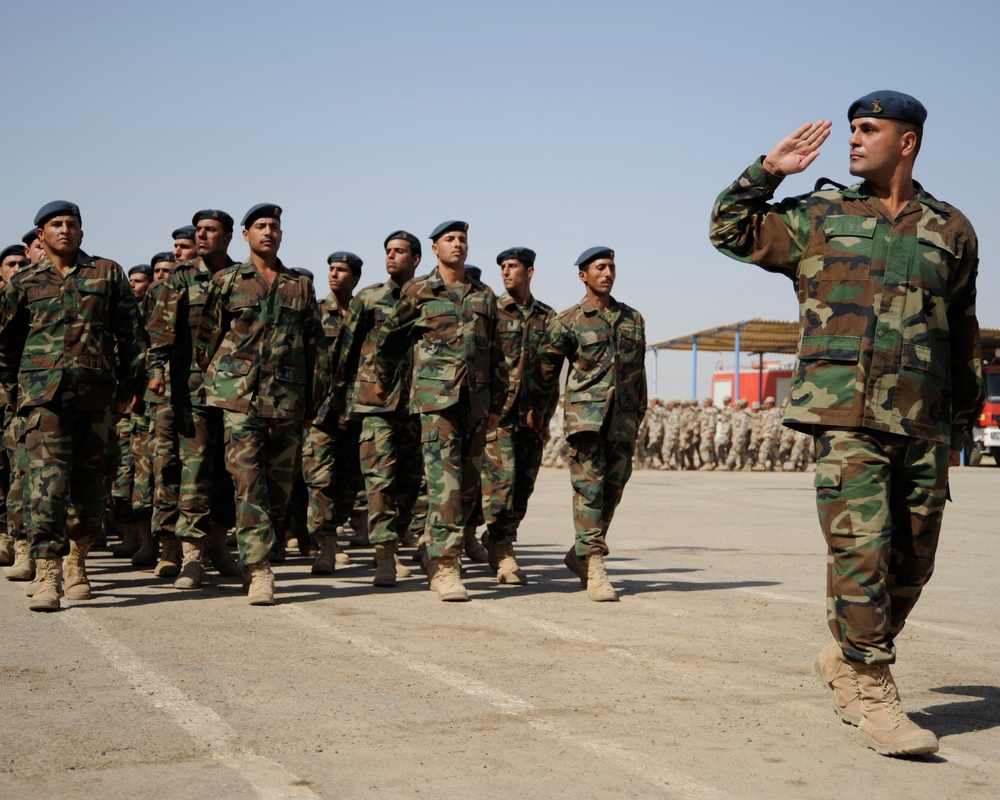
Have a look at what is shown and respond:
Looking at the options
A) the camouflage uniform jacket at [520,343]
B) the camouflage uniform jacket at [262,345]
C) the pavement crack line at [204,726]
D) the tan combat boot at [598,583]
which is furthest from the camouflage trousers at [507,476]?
the pavement crack line at [204,726]

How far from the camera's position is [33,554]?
7586mm

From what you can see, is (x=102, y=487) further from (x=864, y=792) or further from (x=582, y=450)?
(x=864, y=792)

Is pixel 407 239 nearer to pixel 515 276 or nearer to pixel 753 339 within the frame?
pixel 515 276

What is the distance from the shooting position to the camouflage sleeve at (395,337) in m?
→ 8.72

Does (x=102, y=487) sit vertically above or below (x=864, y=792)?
above

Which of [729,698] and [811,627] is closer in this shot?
[729,698]

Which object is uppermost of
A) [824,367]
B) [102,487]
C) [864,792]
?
[824,367]

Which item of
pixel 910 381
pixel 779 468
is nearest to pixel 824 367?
pixel 910 381

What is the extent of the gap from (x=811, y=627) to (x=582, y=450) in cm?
204

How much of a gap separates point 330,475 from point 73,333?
3031 millimetres

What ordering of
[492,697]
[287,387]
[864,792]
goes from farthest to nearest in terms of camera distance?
[287,387] < [492,697] < [864,792]

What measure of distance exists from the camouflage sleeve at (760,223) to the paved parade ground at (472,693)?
70.4 inches

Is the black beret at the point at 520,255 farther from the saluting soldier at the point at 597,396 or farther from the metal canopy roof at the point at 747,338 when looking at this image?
the metal canopy roof at the point at 747,338

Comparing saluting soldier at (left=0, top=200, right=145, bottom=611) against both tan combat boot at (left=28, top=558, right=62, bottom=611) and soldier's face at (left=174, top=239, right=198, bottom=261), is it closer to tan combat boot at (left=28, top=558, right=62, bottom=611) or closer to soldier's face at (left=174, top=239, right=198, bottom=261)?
tan combat boot at (left=28, top=558, right=62, bottom=611)
